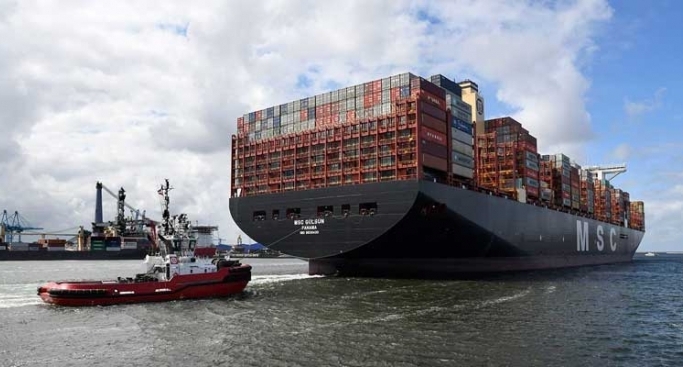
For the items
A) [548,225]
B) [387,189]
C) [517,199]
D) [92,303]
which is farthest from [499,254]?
[92,303]

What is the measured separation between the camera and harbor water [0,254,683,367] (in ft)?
52.1

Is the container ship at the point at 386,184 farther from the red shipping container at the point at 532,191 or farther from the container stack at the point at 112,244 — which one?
Result: the container stack at the point at 112,244

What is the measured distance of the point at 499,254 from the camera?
157 feet

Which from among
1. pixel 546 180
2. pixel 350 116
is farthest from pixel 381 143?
pixel 546 180

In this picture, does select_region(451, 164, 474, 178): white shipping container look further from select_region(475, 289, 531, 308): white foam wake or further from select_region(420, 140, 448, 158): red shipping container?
select_region(475, 289, 531, 308): white foam wake

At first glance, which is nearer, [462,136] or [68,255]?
[462,136]

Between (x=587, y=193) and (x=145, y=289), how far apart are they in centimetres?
6113

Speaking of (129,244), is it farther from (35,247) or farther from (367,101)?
(367,101)

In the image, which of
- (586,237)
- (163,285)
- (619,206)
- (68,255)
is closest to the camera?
(163,285)

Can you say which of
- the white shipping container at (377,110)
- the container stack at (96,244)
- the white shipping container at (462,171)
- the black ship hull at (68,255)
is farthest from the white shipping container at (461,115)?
the container stack at (96,244)

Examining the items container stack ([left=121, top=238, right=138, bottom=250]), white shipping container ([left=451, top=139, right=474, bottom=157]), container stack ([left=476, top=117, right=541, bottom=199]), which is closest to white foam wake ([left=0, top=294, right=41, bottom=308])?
white shipping container ([left=451, top=139, right=474, bottom=157])

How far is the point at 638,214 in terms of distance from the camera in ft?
332

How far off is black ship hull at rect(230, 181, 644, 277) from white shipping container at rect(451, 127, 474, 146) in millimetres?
4575

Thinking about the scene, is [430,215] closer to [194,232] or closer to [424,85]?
[424,85]
